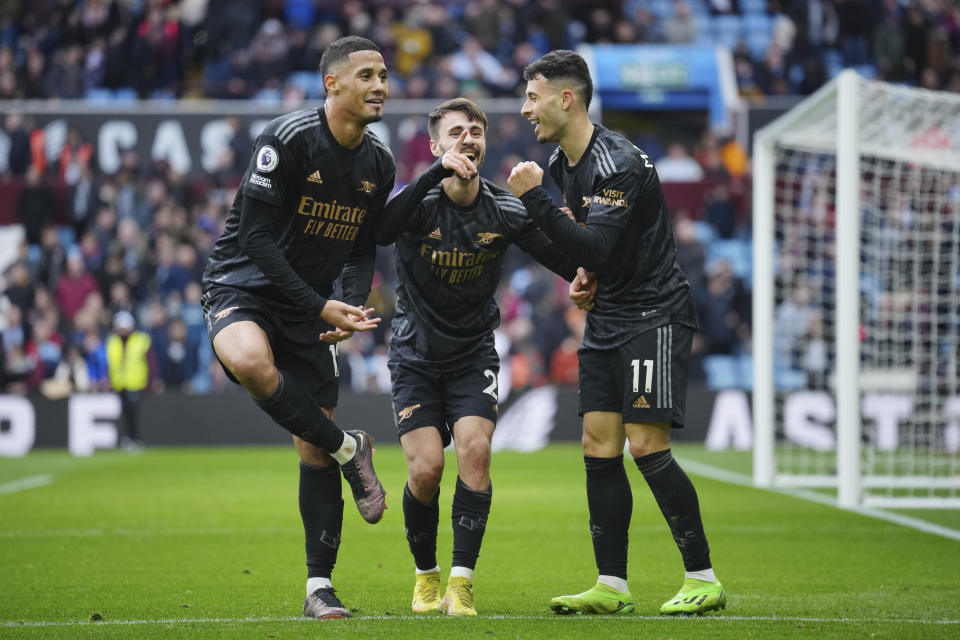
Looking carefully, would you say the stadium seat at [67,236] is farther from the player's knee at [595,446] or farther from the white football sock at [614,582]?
the white football sock at [614,582]

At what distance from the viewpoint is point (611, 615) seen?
225 inches

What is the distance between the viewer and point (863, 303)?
49.2ft

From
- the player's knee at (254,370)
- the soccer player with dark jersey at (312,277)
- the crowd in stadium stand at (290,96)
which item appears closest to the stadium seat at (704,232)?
the crowd in stadium stand at (290,96)

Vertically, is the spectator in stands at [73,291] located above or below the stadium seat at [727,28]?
below

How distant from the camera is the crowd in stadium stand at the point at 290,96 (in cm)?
1947

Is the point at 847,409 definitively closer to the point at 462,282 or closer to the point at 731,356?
the point at 462,282

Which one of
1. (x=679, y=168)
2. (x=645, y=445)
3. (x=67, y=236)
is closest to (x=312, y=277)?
(x=645, y=445)

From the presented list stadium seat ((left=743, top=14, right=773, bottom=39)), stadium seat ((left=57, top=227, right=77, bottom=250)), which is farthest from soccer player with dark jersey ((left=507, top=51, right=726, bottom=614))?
stadium seat ((left=743, top=14, right=773, bottom=39))

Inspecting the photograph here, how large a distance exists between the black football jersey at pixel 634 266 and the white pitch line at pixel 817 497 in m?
3.99

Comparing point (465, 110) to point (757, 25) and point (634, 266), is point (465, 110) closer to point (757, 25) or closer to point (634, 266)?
point (634, 266)

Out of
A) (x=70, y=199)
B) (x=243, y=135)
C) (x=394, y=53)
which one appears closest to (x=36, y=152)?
(x=70, y=199)

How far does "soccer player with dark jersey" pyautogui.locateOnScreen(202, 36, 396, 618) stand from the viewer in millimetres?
5574

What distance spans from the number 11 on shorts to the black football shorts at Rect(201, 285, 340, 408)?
1.34 m

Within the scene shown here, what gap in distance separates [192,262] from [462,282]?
14.4m
